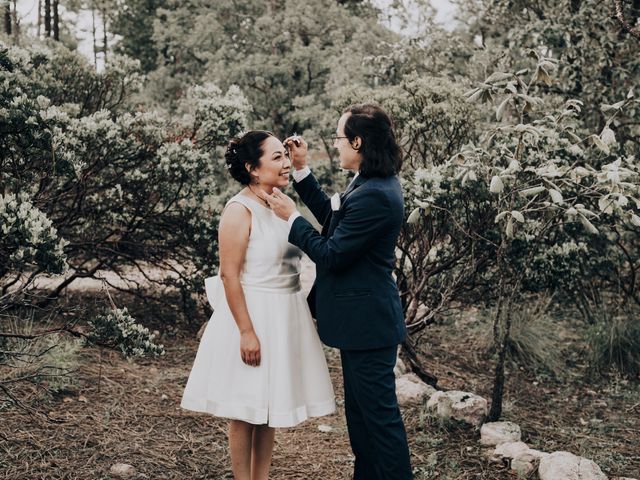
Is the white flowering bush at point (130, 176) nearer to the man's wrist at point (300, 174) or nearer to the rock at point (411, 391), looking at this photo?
the man's wrist at point (300, 174)

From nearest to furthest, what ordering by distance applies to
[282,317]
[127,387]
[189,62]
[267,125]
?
1. [282,317]
2. [127,387]
3. [267,125]
4. [189,62]

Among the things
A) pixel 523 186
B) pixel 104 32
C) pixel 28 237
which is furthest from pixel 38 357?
pixel 104 32

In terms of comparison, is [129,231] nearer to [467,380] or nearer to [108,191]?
[108,191]

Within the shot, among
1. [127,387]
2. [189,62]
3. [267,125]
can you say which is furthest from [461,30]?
[127,387]

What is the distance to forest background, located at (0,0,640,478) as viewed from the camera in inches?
164

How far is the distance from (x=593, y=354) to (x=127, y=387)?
14.7 ft

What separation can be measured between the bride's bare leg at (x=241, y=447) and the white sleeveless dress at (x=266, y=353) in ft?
0.50

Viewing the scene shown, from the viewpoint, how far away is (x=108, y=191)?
642 cm

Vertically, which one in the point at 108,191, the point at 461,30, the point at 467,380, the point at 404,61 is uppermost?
the point at 461,30

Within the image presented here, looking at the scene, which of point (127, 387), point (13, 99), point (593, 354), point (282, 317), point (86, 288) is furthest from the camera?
point (86, 288)

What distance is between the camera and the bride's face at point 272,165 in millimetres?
3311

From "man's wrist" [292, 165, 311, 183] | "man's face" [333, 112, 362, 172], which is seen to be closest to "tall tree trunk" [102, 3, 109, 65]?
"man's wrist" [292, 165, 311, 183]

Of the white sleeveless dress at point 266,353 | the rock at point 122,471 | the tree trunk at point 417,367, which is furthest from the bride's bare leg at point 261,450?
the tree trunk at point 417,367

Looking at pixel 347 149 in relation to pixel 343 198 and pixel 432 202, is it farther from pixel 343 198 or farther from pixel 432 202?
pixel 432 202
